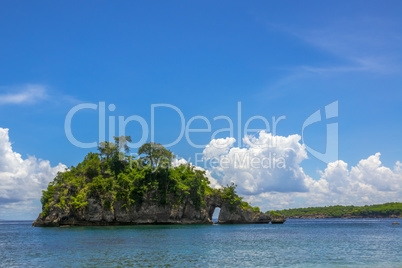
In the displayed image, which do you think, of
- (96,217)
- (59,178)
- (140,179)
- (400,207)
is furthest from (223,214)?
(400,207)

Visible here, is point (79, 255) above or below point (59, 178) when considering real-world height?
below

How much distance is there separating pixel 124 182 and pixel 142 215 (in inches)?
335

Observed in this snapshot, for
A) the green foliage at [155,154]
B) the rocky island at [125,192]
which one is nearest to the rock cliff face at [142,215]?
the rocky island at [125,192]

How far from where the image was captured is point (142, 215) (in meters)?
73.3

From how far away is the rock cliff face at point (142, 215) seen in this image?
68.5 metres

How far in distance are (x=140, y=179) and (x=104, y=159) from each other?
35.2ft

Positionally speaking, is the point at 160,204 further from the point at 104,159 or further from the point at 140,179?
the point at 104,159

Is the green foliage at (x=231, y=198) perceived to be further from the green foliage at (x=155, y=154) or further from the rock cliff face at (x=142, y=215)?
the green foliage at (x=155, y=154)

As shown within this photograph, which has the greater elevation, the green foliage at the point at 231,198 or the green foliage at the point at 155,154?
the green foliage at the point at 155,154

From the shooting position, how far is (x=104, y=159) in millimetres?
76875

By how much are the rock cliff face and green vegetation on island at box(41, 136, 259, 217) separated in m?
0.97

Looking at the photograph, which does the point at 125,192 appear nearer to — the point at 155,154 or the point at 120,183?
the point at 120,183

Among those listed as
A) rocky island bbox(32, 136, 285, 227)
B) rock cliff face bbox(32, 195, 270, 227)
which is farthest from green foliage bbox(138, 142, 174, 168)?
rock cliff face bbox(32, 195, 270, 227)

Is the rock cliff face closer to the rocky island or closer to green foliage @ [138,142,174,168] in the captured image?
the rocky island
